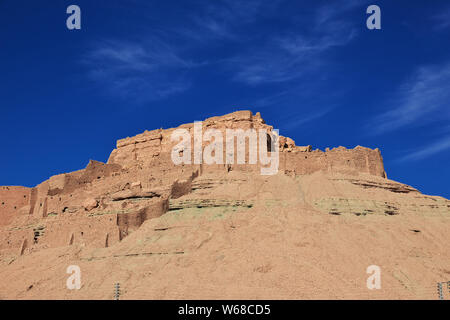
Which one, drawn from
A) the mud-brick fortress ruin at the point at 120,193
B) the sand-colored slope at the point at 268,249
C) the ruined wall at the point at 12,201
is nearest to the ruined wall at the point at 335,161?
the mud-brick fortress ruin at the point at 120,193

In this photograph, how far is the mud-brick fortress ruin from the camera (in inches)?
1730

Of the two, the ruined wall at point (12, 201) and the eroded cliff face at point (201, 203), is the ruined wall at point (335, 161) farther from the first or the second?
the ruined wall at point (12, 201)

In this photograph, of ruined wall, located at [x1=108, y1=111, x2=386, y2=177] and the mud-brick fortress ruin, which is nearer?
the mud-brick fortress ruin

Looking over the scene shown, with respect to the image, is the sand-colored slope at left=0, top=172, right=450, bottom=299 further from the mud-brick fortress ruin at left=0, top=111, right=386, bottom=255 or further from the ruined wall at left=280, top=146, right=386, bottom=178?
the ruined wall at left=280, top=146, right=386, bottom=178

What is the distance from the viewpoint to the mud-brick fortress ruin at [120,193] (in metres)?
43.9

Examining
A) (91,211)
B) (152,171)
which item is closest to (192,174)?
(152,171)

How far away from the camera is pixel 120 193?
5050 cm

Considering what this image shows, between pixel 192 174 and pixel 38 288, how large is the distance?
53.7 feet

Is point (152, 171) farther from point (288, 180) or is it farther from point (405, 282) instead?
point (405, 282)

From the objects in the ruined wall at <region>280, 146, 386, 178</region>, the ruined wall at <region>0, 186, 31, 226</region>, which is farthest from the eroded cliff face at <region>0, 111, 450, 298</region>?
the ruined wall at <region>0, 186, 31, 226</region>

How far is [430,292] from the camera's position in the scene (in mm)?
32344

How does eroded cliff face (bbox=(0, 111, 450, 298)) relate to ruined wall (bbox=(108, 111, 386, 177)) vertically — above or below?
below
